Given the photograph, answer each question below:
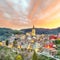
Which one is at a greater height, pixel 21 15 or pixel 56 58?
pixel 21 15

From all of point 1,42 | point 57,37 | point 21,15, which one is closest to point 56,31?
point 57,37

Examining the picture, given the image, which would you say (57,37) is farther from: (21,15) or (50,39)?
(21,15)

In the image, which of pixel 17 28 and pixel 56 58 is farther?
pixel 17 28

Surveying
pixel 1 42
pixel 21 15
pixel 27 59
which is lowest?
pixel 27 59

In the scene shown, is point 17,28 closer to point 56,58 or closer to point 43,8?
point 43,8

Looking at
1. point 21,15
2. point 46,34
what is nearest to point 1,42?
point 21,15

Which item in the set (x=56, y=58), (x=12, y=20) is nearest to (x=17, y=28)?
(x=12, y=20)

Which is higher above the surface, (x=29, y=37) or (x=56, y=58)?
(x=29, y=37)

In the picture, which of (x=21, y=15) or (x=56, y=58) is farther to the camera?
(x=21, y=15)

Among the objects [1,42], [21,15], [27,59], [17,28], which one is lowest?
[27,59]
